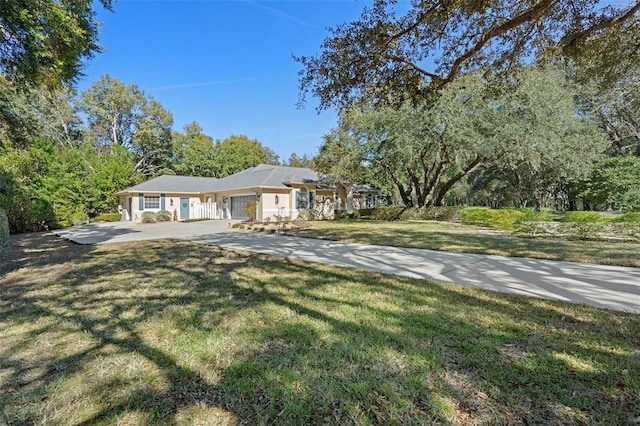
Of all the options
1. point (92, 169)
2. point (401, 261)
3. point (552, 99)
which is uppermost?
point (552, 99)

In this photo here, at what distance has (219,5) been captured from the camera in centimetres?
1094

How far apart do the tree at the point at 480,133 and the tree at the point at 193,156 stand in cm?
2151

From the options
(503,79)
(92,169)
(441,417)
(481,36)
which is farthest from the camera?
(92,169)

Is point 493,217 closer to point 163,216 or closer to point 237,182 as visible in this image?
point 237,182

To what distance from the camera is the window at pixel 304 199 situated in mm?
22906

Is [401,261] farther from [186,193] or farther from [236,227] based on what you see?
[186,193]

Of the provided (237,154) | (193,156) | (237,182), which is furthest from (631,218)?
(193,156)

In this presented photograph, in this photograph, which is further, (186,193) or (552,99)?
(186,193)

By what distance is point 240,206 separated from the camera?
24.3 metres

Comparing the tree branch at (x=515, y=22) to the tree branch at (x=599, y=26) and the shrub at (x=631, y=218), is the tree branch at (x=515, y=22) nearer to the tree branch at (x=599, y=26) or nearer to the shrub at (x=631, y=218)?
the tree branch at (x=599, y=26)

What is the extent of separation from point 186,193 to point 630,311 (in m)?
26.8

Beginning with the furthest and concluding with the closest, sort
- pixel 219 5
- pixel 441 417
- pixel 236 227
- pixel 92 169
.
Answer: pixel 92 169 < pixel 236 227 < pixel 219 5 < pixel 441 417

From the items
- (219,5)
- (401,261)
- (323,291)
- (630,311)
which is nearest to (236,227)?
(219,5)

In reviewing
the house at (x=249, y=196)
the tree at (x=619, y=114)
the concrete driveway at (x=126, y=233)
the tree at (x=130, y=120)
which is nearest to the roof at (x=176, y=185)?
the house at (x=249, y=196)
